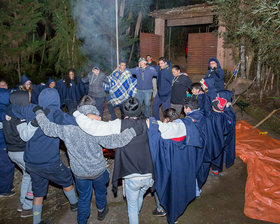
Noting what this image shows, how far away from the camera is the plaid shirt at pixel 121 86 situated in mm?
6238

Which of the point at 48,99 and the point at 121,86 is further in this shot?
the point at 121,86

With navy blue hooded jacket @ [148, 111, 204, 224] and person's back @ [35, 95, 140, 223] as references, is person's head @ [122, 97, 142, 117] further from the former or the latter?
navy blue hooded jacket @ [148, 111, 204, 224]

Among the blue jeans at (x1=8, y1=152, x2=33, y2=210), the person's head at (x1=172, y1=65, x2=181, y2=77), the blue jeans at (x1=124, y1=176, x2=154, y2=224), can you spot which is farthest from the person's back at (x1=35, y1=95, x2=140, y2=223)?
the person's head at (x1=172, y1=65, x2=181, y2=77)

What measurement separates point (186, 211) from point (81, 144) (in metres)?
2.10

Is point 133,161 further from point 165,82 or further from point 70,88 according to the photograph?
point 70,88

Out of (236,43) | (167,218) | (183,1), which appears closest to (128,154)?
(167,218)

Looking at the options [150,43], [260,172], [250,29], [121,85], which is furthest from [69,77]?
[150,43]

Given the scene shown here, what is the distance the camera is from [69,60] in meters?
12.4

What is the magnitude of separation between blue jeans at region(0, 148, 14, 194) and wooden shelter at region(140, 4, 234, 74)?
10.1m

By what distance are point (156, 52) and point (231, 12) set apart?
4.72 meters

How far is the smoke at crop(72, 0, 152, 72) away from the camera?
41.0ft

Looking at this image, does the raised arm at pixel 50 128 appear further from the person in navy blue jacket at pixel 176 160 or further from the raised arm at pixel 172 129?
the raised arm at pixel 172 129

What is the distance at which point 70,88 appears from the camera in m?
6.57

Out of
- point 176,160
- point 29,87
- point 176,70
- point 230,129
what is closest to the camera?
point 176,160
